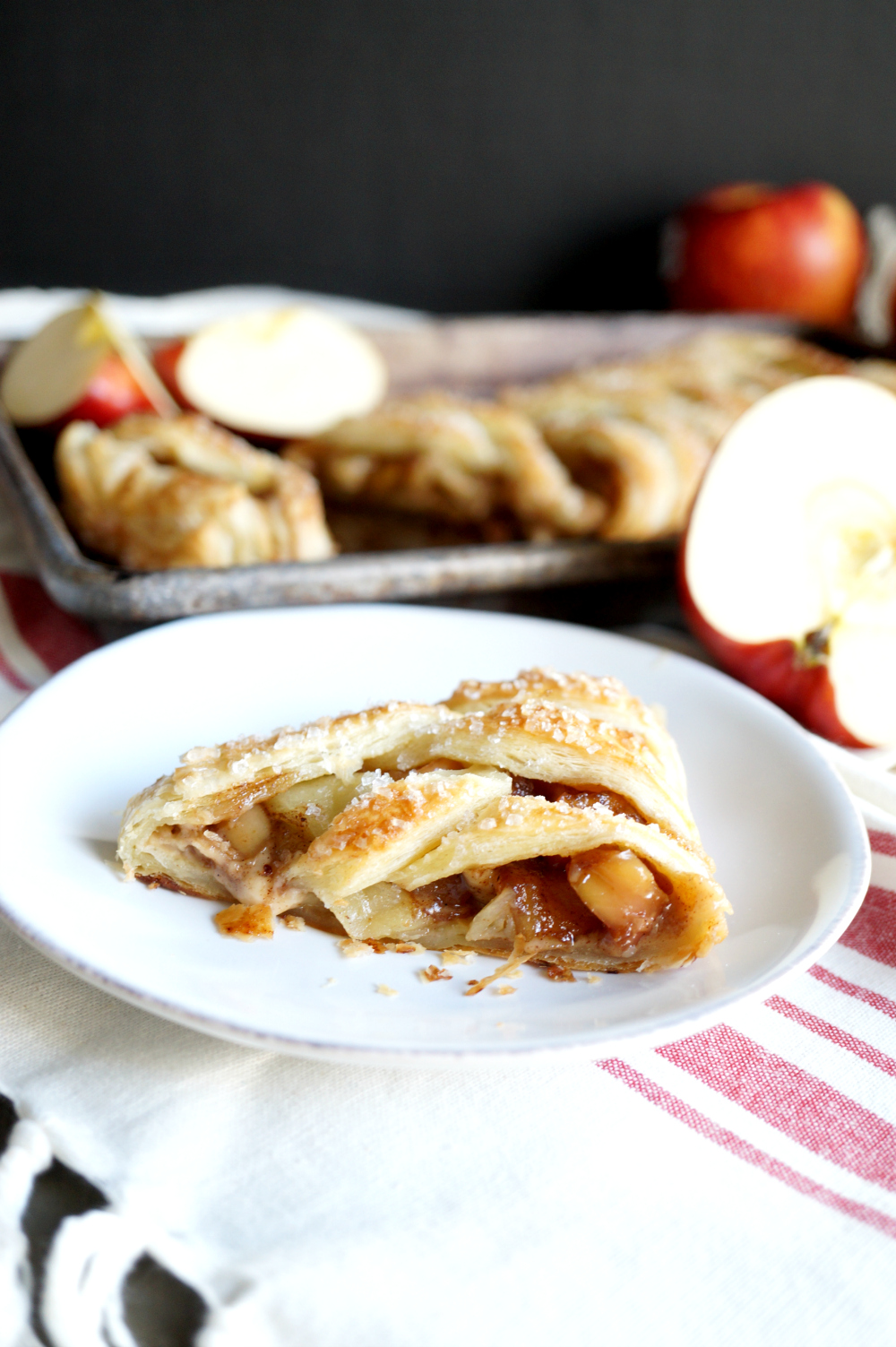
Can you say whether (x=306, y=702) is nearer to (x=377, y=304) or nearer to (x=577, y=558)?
(x=577, y=558)

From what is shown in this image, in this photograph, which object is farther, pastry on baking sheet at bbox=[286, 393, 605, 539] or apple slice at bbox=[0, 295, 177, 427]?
apple slice at bbox=[0, 295, 177, 427]

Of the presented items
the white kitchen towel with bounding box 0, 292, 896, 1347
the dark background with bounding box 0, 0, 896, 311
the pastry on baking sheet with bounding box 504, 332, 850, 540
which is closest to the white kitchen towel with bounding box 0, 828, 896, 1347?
the white kitchen towel with bounding box 0, 292, 896, 1347

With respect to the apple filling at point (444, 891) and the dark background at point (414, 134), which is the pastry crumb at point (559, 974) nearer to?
the apple filling at point (444, 891)

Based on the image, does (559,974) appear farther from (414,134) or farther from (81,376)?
(414,134)

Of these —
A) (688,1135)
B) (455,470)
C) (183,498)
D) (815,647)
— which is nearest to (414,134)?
(455,470)

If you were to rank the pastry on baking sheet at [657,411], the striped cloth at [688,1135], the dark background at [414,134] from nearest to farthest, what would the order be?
the striped cloth at [688,1135] < the pastry on baking sheet at [657,411] < the dark background at [414,134]

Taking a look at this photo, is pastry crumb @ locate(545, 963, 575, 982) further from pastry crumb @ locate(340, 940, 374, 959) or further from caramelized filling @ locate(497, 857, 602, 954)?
pastry crumb @ locate(340, 940, 374, 959)

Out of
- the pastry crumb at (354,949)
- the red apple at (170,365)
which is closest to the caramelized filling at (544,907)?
the pastry crumb at (354,949)
